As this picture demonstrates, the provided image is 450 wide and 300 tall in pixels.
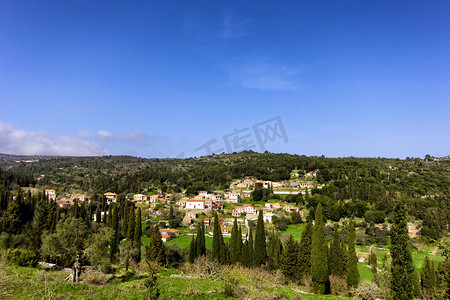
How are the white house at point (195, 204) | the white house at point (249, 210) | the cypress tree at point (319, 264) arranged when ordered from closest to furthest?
the cypress tree at point (319, 264) → the white house at point (249, 210) → the white house at point (195, 204)

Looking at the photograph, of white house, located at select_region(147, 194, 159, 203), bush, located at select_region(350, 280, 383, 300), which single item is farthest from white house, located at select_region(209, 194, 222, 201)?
bush, located at select_region(350, 280, 383, 300)

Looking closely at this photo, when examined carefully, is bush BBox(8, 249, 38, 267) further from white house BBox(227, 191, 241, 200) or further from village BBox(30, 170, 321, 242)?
white house BBox(227, 191, 241, 200)

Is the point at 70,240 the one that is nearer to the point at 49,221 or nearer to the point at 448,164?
the point at 49,221

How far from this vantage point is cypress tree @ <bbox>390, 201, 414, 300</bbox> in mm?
17250

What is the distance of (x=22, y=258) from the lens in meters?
20.5

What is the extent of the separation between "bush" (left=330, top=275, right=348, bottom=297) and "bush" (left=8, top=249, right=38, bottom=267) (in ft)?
84.5

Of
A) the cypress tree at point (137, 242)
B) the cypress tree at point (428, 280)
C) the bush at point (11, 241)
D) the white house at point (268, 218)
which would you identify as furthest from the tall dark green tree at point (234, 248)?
the white house at point (268, 218)

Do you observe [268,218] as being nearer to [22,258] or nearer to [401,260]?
[401,260]

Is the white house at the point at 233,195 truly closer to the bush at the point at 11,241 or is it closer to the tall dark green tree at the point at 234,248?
the tall dark green tree at the point at 234,248

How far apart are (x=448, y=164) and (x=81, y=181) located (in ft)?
583

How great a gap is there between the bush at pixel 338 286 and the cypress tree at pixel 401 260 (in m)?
7.77

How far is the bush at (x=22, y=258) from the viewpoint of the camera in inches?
774

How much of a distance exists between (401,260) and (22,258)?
88.6 ft

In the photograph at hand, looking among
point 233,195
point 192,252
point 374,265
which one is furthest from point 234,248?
point 233,195
